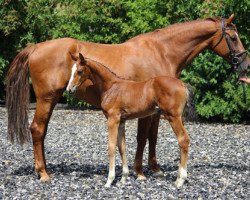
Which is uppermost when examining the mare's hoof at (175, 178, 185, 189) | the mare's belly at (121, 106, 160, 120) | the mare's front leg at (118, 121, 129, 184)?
the mare's belly at (121, 106, 160, 120)

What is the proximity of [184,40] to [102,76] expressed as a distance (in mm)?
1243

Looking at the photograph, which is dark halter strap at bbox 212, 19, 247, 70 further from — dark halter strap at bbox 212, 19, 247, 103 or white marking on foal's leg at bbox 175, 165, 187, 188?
white marking on foal's leg at bbox 175, 165, 187, 188

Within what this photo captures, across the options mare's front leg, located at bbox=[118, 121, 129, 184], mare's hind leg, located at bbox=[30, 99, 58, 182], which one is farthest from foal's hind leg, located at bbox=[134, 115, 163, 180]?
mare's hind leg, located at bbox=[30, 99, 58, 182]

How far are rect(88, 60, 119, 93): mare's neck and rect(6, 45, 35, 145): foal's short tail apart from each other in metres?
1.13

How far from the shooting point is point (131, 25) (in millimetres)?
14844

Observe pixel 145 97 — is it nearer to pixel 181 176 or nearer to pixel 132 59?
pixel 132 59

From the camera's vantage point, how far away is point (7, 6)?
54.5 ft

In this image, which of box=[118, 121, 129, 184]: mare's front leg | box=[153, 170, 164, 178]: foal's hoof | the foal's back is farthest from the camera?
box=[153, 170, 164, 178]: foal's hoof

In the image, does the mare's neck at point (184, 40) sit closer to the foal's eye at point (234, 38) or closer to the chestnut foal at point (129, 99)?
the foal's eye at point (234, 38)

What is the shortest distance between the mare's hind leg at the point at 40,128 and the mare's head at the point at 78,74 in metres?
0.73

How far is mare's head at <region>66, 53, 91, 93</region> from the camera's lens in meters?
7.00

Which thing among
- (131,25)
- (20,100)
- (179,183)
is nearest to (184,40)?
(179,183)

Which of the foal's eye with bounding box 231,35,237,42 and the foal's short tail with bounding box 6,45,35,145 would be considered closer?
the foal's eye with bounding box 231,35,237,42

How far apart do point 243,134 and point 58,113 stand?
530 cm
